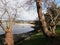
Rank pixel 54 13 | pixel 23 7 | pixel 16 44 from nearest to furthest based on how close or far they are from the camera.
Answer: pixel 23 7 < pixel 16 44 < pixel 54 13

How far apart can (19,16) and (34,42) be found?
2.99 metres

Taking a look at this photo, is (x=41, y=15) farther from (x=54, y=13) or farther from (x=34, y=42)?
(x=54, y=13)

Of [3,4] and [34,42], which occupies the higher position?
[3,4]

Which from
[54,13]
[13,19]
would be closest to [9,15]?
[13,19]

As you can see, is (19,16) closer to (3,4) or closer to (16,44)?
(3,4)

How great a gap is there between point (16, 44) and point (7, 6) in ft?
15.2

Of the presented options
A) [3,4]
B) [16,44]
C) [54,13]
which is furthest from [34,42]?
[54,13]

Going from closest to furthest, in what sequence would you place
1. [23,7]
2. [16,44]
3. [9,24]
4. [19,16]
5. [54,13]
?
[9,24] < [19,16] < [23,7] < [16,44] < [54,13]

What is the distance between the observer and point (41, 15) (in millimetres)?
17219

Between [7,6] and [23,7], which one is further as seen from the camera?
[23,7]

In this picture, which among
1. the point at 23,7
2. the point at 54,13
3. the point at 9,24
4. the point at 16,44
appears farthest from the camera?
the point at 54,13

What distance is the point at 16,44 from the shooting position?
18.2 metres

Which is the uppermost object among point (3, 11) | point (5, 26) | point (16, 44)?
point (3, 11)

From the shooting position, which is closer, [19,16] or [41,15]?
[19,16]
